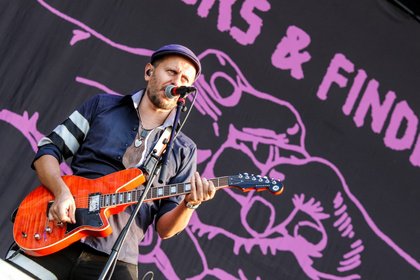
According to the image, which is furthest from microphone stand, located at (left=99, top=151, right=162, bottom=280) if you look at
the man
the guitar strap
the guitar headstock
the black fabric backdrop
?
the black fabric backdrop

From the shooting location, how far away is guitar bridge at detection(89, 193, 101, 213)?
2.41 meters

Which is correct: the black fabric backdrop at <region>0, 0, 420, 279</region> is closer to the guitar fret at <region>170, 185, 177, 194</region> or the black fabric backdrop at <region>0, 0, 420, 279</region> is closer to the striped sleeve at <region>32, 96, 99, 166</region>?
the striped sleeve at <region>32, 96, 99, 166</region>

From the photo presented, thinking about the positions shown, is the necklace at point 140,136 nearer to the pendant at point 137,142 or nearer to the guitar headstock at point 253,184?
the pendant at point 137,142

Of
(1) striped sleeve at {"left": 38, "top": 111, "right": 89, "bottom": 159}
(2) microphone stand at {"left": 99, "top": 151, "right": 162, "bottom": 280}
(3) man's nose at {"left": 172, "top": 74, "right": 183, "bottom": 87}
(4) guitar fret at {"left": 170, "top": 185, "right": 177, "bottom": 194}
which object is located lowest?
(2) microphone stand at {"left": 99, "top": 151, "right": 162, "bottom": 280}

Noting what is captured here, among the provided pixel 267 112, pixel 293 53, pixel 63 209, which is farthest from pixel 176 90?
pixel 293 53

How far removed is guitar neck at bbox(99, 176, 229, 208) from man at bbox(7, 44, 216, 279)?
0.05 m

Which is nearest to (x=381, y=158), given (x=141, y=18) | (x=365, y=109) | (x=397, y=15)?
(x=365, y=109)

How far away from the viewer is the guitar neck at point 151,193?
243 centimetres

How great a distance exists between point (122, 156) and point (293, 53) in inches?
76.0

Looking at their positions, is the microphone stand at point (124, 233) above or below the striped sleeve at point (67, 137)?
below

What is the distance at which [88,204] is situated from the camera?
2445mm

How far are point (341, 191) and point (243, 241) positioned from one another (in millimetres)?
740

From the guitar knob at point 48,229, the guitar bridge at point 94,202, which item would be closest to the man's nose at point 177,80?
the guitar bridge at point 94,202

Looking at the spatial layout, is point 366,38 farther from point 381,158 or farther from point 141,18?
point 141,18
